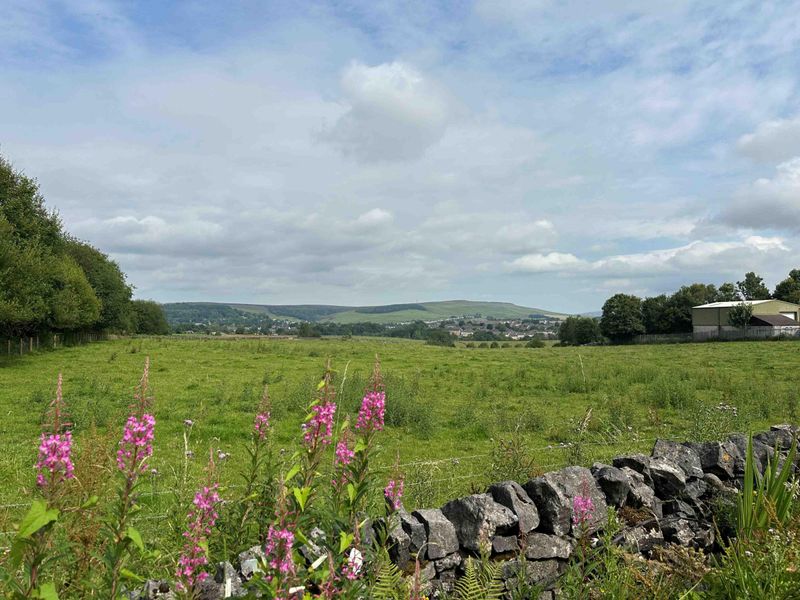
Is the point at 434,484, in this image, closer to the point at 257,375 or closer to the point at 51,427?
the point at 51,427

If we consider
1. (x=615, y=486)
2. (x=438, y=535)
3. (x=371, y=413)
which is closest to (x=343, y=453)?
(x=371, y=413)

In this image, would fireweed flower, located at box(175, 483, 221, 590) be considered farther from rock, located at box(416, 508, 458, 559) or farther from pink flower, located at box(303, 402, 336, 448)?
rock, located at box(416, 508, 458, 559)

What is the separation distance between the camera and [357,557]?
123 inches

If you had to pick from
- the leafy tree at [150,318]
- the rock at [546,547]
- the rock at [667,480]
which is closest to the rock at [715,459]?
the rock at [667,480]

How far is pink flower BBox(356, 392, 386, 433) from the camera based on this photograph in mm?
3219

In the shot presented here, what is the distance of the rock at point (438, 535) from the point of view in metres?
4.72

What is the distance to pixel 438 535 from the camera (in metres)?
4.78

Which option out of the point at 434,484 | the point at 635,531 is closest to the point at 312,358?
the point at 434,484

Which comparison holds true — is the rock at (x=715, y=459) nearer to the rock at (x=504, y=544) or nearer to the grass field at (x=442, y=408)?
the grass field at (x=442, y=408)

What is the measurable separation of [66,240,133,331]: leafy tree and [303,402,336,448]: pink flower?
60442 mm

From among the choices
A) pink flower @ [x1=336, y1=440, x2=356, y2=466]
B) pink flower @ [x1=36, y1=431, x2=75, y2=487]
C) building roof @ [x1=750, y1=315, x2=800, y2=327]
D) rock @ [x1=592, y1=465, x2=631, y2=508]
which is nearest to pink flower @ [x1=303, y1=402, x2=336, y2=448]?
pink flower @ [x1=336, y1=440, x2=356, y2=466]

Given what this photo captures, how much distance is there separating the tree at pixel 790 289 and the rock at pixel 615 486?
100290 millimetres

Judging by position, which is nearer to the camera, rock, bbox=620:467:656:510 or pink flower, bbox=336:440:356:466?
pink flower, bbox=336:440:356:466

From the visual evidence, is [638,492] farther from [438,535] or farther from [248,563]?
[248,563]
